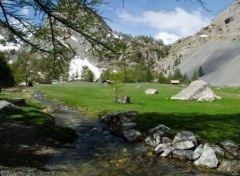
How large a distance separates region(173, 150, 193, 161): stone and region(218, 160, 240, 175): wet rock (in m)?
1.81

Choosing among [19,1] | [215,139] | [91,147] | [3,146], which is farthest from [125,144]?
[19,1]

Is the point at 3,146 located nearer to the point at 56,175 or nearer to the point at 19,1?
the point at 56,175

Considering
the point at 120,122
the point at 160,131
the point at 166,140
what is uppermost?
the point at 160,131

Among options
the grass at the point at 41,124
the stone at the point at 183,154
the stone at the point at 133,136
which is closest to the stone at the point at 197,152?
the stone at the point at 183,154

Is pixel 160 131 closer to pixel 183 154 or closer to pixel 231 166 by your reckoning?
pixel 183 154

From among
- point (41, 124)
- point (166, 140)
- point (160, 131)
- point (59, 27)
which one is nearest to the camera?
point (59, 27)

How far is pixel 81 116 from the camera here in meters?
37.5

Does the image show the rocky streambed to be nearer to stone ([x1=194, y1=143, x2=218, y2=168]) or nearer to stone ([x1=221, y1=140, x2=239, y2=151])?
stone ([x1=194, y1=143, x2=218, y2=168])

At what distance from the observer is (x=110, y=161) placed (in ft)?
59.3

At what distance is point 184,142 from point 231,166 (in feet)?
12.0

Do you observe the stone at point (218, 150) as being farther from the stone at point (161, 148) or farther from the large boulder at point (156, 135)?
the large boulder at point (156, 135)

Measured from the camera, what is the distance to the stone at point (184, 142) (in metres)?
20.0

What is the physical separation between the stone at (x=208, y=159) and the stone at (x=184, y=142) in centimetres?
167

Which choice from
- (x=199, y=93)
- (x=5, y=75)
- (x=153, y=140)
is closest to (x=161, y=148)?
(x=153, y=140)
